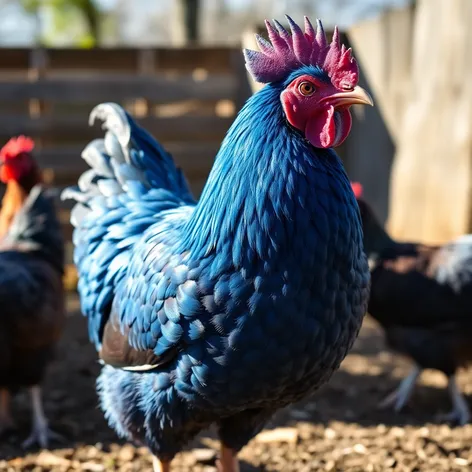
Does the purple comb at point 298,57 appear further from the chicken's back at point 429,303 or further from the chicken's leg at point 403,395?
the chicken's leg at point 403,395

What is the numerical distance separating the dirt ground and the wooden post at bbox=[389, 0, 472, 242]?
1.77 metres

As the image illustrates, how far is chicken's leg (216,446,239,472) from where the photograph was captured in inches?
117

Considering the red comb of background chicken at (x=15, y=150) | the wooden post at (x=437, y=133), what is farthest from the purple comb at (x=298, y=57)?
the wooden post at (x=437, y=133)

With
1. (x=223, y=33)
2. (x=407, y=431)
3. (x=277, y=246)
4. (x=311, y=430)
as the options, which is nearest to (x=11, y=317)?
(x=311, y=430)

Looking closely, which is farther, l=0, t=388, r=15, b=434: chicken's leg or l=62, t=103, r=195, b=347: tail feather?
l=0, t=388, r=15, b=434: chicken's leg

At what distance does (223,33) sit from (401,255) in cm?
3556

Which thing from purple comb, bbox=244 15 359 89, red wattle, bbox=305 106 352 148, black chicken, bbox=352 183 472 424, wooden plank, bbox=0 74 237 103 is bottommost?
black chicken, bbox=352 183 472 424

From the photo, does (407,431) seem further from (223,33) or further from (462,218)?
(223,33)

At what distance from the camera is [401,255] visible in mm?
4422

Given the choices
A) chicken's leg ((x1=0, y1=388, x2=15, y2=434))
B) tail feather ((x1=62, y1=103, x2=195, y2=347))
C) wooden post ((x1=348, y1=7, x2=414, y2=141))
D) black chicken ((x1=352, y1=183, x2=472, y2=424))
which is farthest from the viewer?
wooden post ((x1=348, y1=7, x2=414, y2=141))

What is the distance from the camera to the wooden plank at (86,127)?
728 centimetres

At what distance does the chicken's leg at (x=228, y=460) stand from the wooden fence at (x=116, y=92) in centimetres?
499

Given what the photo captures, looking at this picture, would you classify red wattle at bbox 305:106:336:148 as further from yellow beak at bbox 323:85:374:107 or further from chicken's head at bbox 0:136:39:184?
chicken's head at bbox 0:136:39:184

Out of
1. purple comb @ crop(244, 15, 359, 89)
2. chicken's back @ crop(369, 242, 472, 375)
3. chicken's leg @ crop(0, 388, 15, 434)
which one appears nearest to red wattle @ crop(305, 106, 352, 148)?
purple comb @ crop(244, 15, 359, 89)
